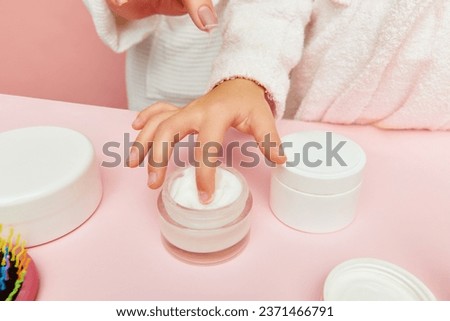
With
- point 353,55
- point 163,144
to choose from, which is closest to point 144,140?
point 163,144

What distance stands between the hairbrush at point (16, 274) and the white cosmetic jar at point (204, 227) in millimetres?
99

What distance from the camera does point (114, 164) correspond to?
1.49 ft

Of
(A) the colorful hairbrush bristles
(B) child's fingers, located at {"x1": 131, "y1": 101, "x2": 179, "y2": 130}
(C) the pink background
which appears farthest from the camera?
(C) the pink background

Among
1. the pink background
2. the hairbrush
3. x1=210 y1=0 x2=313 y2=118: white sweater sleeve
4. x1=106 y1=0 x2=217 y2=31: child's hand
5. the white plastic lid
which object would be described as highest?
x1=106 y1=0 x2=217 y2=31: child's hand

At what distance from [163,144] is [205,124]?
4 centimetres

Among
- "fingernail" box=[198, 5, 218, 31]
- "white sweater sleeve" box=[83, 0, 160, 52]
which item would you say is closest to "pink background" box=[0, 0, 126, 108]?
"white sweater sleeve" box=[83, 0, 160, 52]

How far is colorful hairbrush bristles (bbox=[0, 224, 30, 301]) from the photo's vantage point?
0.30m

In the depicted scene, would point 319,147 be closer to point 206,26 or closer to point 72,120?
point 206,26

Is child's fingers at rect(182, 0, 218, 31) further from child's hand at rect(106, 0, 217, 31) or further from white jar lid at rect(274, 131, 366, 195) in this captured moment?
white jar lid at rect(274, 131, 366, 195)

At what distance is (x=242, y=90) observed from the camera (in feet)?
1.41

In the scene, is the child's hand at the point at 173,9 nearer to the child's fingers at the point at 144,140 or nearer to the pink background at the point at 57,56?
the child's fingers at the point at 144,140

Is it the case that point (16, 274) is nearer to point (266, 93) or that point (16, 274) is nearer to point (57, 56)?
point (266, 93)

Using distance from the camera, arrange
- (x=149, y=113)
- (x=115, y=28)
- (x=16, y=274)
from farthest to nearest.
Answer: (x=115, y=28)
(x=149, y=113)
(x=16, y=274)
